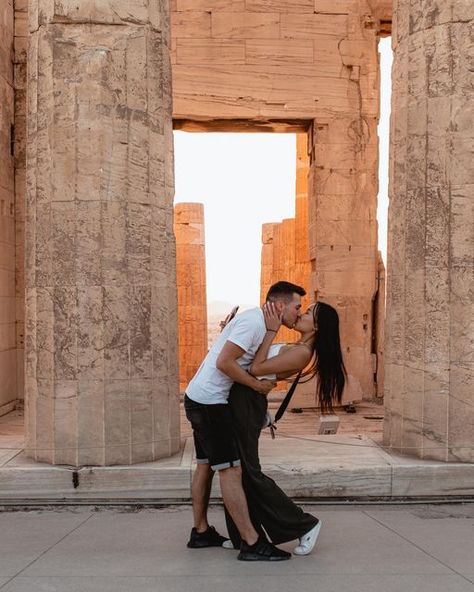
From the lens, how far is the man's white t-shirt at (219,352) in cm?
477

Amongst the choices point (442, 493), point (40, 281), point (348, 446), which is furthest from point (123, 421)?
point (442, 493)

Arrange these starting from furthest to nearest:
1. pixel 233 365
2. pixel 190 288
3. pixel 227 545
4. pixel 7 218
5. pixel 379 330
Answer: pixel 190 288 → pixel 379 330 → pixel 7 218 → pixel 227 545 → pixel 233 365

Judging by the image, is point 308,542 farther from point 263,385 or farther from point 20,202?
point 20,202

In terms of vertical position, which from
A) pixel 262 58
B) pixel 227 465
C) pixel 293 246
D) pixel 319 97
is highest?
pixel 262 58

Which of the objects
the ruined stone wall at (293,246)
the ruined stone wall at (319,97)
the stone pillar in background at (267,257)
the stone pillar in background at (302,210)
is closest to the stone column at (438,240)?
the ruined stone wall at (319,97)

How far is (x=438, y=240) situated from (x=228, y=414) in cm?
303

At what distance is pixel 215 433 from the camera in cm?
491

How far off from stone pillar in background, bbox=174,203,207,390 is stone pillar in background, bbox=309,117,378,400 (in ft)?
24.9

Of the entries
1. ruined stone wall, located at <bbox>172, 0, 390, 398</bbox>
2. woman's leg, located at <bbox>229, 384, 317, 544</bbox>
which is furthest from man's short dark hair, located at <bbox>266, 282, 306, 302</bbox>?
ruined stone wall, located at <bbox>172, 0, 390, 398</bbox>

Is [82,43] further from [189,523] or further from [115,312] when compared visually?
[189,523]

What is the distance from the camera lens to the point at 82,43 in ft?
22.3

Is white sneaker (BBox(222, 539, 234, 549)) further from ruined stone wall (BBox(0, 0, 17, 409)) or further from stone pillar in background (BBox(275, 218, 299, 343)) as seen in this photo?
stone pillar in background (BBox(275, 218, 299, 343))

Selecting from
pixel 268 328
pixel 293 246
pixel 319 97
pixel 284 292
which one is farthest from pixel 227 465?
pixel 293 246

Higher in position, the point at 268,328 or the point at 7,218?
the point at 7,218
